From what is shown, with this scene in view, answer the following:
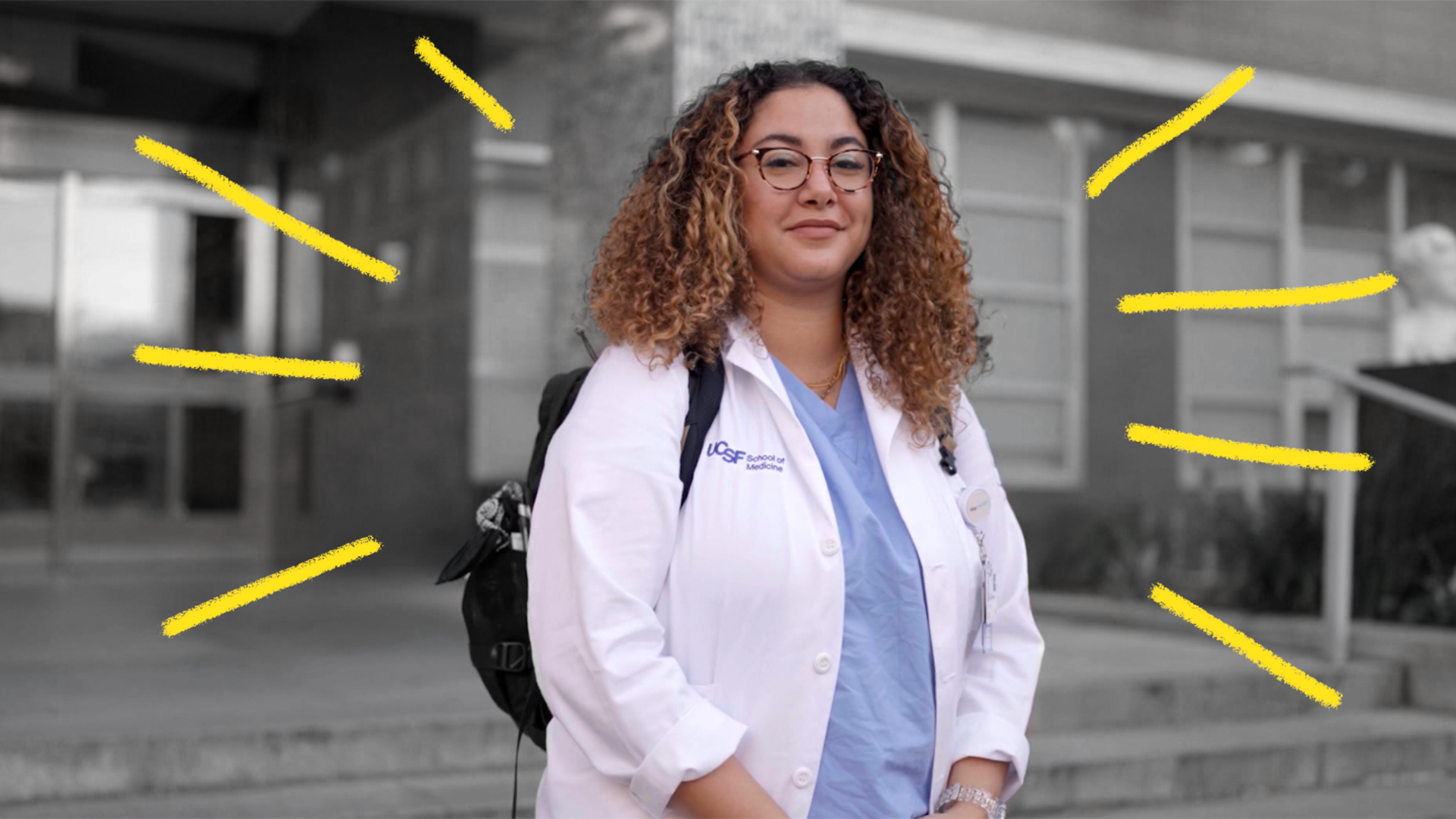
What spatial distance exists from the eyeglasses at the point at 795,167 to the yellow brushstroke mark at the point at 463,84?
25.0 ft

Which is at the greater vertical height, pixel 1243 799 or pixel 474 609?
pixel 474 609

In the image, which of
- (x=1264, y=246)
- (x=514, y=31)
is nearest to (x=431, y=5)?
(x=514, y=31)

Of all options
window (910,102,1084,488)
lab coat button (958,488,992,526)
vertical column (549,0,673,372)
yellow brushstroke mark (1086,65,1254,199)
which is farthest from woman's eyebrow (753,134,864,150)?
yellow brushstroke mark (1086,65,1254,199)

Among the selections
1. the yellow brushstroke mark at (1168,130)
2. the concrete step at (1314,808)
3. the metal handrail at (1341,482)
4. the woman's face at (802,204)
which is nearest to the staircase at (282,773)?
the concrete step at (1314,808)

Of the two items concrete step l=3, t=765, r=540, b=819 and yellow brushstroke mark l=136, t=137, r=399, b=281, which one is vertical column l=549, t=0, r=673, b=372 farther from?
yellow brushstroke mark l=136, t=137, r=399, b=281

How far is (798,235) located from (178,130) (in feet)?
32.3


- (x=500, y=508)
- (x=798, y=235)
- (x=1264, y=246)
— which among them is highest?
(x=1264, y=246)

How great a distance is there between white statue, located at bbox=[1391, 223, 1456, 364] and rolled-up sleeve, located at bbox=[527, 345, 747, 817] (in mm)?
6694

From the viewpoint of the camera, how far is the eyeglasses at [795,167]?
1.97 m

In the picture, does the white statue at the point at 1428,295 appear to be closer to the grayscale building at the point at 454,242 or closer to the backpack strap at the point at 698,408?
the grayscale building at the point at 454,242

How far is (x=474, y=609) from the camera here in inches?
85.1

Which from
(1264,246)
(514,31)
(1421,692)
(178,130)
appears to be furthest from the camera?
(1264,246)

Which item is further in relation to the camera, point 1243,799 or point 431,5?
point 431,5

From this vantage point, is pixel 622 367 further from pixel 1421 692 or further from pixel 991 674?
pixel 1421 692
